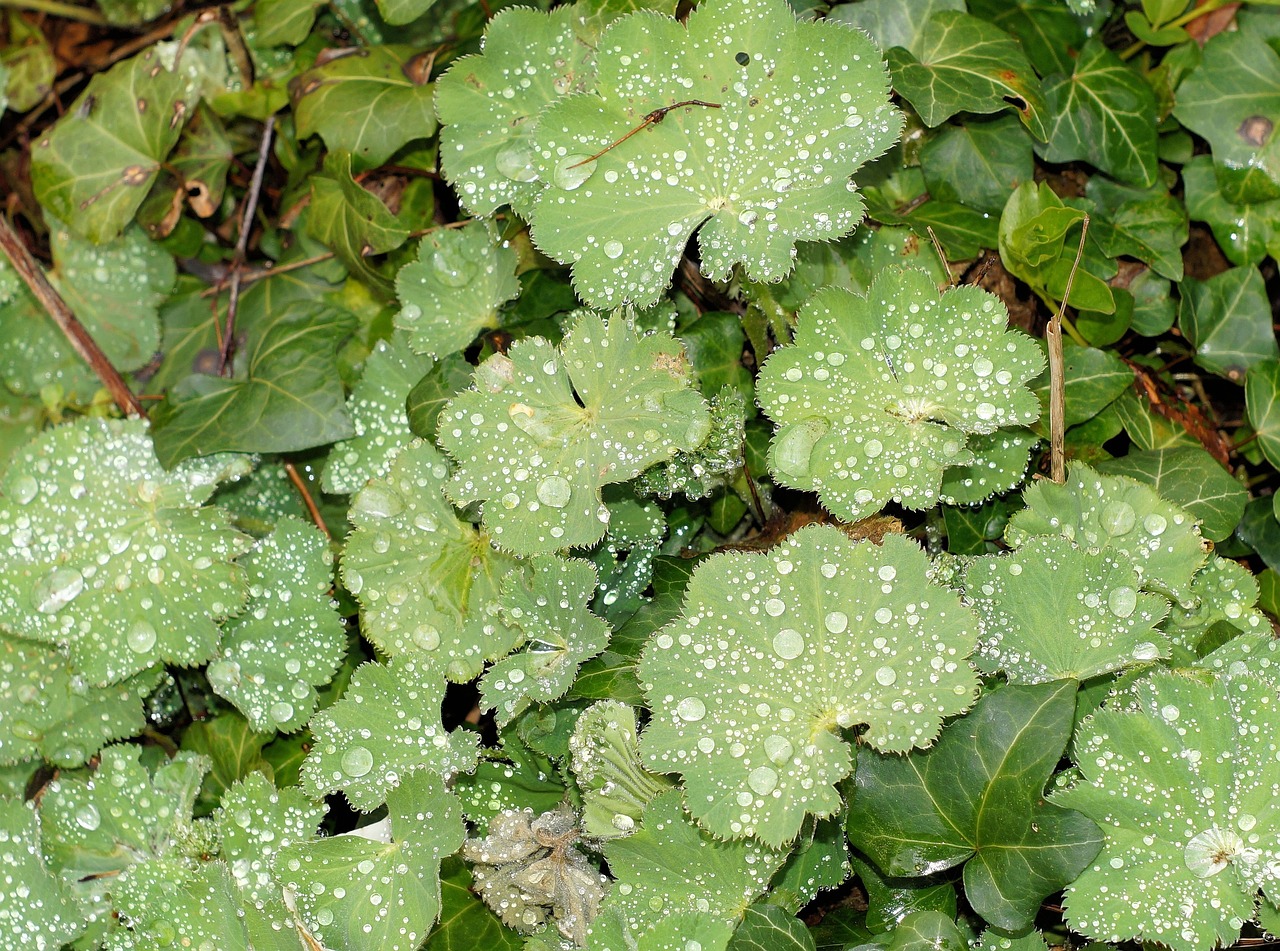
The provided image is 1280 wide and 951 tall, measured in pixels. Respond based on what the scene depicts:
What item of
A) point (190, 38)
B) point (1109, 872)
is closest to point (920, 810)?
point (1109, 872)

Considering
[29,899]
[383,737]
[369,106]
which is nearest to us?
[383,737]

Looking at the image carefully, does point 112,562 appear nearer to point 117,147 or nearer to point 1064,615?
point 117,147

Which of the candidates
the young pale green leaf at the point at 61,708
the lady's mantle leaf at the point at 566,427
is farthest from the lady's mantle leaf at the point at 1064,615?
the young pale green leaf at the point at 61,708

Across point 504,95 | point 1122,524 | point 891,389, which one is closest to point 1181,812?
point 1122,524

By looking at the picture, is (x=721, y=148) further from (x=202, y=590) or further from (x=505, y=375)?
(x=202, y=590)

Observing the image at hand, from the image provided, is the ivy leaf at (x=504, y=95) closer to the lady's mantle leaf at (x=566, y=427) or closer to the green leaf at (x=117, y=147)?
the lady's mantle leaf at (x=566, y=427)

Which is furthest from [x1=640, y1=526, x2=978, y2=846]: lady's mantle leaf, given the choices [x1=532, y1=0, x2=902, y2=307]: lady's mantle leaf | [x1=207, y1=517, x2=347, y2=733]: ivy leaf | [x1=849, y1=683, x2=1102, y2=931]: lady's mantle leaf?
[x1=207, y1=517, x2=347, y2=733]: ivy leaf
